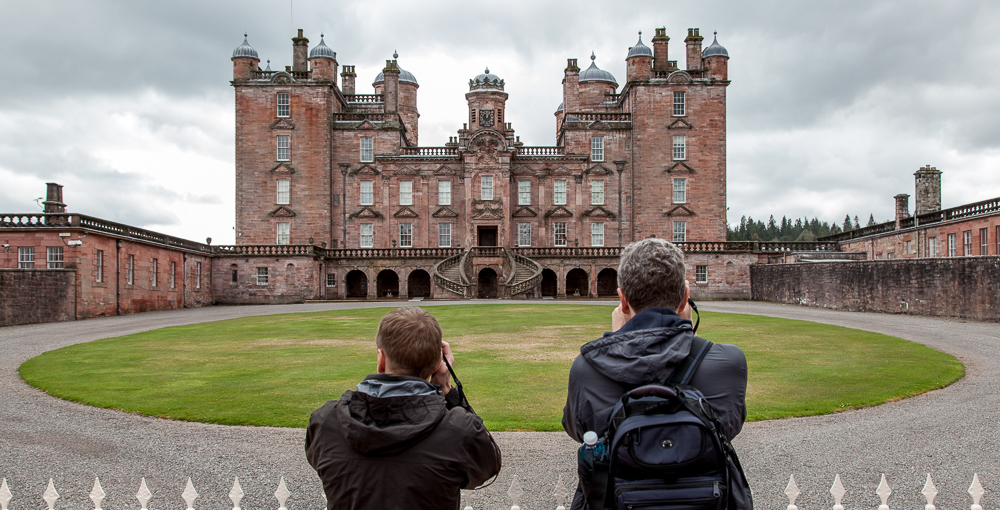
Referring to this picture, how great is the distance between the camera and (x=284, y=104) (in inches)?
1889

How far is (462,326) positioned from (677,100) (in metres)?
34.6

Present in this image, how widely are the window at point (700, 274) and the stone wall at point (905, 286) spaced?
8.30 metres

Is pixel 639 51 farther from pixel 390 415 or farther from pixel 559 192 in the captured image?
pixel 390 415

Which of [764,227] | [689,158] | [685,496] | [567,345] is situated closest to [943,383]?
[567,345]

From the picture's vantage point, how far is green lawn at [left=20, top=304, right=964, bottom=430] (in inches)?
358

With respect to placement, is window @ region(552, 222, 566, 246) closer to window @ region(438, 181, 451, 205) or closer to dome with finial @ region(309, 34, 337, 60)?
window @ region(438, 181, 451, 205)

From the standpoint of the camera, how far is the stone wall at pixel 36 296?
24.8 metres

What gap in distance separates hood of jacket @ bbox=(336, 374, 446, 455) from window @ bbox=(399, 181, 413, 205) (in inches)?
1858

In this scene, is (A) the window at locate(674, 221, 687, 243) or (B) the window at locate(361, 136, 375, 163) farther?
(B) the window at locate(361, 136, 375, 163)

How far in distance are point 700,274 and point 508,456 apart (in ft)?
131

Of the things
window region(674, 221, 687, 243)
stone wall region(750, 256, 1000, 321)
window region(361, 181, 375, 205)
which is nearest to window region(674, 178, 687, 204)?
window region(674, 221, 687, 243)

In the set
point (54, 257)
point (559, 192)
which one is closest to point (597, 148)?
point (559, 192)

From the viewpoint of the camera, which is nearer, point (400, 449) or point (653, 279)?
point (400, 449)

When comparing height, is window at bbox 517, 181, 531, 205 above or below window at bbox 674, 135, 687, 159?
below
